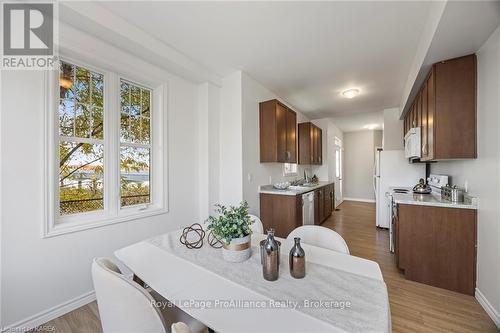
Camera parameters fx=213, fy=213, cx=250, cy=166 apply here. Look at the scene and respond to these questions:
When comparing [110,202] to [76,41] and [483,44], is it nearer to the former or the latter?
[76,41]

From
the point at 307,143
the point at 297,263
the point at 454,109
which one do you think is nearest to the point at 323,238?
the point at 297,263

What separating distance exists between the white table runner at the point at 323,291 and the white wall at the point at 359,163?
25.0ft

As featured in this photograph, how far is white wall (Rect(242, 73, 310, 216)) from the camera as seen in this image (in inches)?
124

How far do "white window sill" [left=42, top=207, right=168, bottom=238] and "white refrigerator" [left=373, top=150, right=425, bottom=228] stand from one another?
422 cm

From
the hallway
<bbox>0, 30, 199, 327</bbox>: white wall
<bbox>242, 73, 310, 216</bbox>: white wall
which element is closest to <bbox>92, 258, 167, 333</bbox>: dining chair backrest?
<bbox>0, 30, 199, 327</bbox>: white wall

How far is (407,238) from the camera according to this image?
7.82ft

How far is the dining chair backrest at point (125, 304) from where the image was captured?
2.77 ft

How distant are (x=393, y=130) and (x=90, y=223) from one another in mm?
5536

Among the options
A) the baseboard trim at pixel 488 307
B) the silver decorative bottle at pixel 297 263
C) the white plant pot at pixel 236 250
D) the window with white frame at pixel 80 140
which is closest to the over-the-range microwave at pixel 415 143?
the baseboard trim at pixel 488 307

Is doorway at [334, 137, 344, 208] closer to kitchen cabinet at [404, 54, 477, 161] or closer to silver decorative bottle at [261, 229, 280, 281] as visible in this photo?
kitchen cabinet at [404, 54, 477, 161]

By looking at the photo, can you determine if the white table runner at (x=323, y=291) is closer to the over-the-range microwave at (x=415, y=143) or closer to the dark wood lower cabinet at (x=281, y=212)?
the dark wood lower cabinet at (x=281, y=212)

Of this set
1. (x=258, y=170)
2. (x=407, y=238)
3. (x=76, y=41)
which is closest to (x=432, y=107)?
(x=407, y=238)

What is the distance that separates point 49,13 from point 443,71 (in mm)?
3673

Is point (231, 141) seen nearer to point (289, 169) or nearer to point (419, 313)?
point (289, 169)
